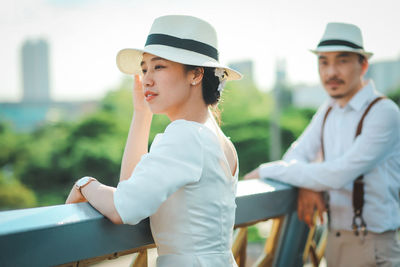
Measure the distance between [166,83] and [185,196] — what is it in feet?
1.32

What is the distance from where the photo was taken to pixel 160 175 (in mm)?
1204

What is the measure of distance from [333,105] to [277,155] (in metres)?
25.9

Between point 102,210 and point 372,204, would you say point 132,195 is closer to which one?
point 102,210

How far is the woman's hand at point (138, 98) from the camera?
183cm

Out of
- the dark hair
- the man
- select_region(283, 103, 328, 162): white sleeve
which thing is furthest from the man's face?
the dark hair

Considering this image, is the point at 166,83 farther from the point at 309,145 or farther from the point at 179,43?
the point at 309,145

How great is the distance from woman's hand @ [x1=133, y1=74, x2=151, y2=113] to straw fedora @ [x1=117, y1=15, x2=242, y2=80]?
0.36 meters

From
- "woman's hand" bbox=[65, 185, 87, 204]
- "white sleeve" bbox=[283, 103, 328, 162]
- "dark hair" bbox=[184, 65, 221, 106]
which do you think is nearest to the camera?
"woman's hand" bbox=[65, 185, 87, 204]

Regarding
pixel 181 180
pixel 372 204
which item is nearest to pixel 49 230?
pixel 181 180

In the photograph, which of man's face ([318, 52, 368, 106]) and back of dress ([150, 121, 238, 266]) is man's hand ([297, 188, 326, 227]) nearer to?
man's face ([318, 52, 368, 106])

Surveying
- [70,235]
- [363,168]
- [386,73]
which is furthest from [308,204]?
[386,73]

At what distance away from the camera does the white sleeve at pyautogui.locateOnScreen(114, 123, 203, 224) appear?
119 cm

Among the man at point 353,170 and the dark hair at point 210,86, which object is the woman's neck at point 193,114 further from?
the man at point 353,170

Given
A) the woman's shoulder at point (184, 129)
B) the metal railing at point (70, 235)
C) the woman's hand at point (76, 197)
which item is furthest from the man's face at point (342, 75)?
the woman's hand at point (76, 197)
